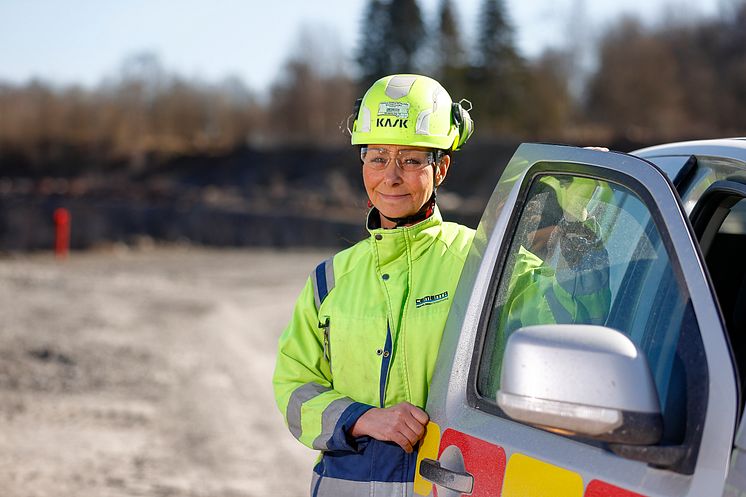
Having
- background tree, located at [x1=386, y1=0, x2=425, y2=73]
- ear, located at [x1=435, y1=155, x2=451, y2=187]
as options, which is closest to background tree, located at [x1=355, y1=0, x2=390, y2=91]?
background tree, located at [x1=386, y1=0, x2=425, y2=73]

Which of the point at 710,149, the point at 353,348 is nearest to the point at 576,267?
the point at 710,149

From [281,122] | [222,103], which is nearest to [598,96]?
[281,122]

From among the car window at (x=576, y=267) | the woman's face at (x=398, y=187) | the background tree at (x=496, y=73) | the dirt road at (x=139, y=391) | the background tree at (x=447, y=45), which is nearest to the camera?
the car window at (x=576, y=267)

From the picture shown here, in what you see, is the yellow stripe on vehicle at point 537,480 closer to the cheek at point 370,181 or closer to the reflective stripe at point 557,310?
the reflective stripe at point 557,310

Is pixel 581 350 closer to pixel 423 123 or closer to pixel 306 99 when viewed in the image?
pixel 423 123

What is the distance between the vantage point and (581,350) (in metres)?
1.71

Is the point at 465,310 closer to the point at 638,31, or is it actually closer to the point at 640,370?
the point at 640,370

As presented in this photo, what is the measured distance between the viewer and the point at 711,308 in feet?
Result: 6.02

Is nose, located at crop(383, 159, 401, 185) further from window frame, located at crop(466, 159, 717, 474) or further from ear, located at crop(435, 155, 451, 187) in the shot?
window frame, located at crop(466, 159, 717, 474)

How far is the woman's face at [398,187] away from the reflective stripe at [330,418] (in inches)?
21.7

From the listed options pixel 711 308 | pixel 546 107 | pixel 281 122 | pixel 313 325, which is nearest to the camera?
pixel 711 308

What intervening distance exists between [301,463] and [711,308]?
603 centimetres

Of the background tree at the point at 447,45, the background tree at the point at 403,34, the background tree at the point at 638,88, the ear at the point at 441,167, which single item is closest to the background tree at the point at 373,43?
the background tree at the point at 403,34

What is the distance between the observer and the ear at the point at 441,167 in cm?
289
